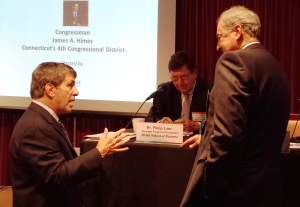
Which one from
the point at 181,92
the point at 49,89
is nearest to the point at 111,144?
the point at 49,89

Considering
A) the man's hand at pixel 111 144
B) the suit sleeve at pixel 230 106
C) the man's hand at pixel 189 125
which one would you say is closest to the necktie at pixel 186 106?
the man's hand at pixel 189 125

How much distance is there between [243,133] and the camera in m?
1.80

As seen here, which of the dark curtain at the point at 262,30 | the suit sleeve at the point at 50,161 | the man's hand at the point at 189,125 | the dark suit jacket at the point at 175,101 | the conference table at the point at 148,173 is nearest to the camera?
the suit sleeve at the point at 50,161

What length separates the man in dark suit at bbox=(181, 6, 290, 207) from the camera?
1.79 m

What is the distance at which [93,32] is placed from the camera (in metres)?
4.52

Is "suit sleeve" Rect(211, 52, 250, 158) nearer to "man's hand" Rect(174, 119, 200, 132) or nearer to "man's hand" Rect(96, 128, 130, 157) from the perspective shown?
"man's hand" Rect(96, 128, 130, 157)

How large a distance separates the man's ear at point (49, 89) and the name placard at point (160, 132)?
48 centimetres

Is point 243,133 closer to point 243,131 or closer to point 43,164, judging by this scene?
point 243,131

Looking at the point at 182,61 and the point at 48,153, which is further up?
the point at 182,61

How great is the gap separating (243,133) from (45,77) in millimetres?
1015

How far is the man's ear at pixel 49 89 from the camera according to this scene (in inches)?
89.1

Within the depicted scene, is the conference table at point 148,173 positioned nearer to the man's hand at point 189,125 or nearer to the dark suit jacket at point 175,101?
the man's hand at point 189,125

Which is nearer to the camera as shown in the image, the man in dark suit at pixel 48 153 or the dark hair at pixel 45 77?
the man in dark suit at pixel 48 153

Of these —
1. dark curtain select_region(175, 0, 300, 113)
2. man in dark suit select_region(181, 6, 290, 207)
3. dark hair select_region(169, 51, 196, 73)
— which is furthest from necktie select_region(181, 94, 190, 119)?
man in dark suit select_region(181, 6, 290, 207)
